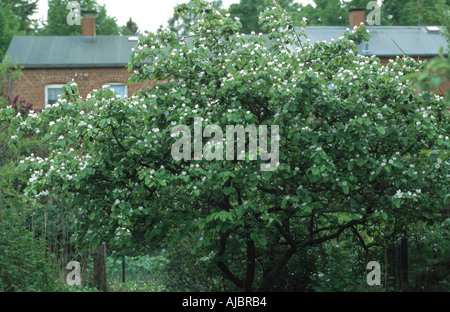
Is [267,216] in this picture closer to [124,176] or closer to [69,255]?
[124,176]

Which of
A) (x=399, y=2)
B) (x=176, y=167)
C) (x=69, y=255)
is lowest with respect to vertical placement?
(x=69, y=255)

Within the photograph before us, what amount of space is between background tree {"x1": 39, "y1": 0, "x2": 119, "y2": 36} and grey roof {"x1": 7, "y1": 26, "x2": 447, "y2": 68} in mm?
9731

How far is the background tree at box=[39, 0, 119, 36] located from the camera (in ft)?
126

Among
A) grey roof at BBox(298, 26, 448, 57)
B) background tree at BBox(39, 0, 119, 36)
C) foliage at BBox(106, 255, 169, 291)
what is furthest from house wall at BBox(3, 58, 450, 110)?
foliage at BBox(106, 255, 169, 291)

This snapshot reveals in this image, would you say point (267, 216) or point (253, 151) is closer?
point (253, 151)

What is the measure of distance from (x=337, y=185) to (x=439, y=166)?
123cm

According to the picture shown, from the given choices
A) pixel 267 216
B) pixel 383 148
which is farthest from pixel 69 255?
pixel 383 148

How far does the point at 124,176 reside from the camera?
7590 mm

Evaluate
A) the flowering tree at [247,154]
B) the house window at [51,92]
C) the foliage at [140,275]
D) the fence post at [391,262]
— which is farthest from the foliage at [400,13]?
the flowering tree at [247,154]

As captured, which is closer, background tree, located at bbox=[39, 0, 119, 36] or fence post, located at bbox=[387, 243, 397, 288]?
fence post, located at bbox=[387, 243, 397, 288]

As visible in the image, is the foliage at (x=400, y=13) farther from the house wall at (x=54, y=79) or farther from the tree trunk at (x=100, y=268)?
the tree trunk at (x=100, y=268)

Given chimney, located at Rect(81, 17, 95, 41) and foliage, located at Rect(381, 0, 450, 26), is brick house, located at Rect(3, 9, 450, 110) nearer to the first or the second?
chimney, located at Rect(81, 17, 95, 41)

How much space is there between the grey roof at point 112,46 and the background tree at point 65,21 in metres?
9.73
